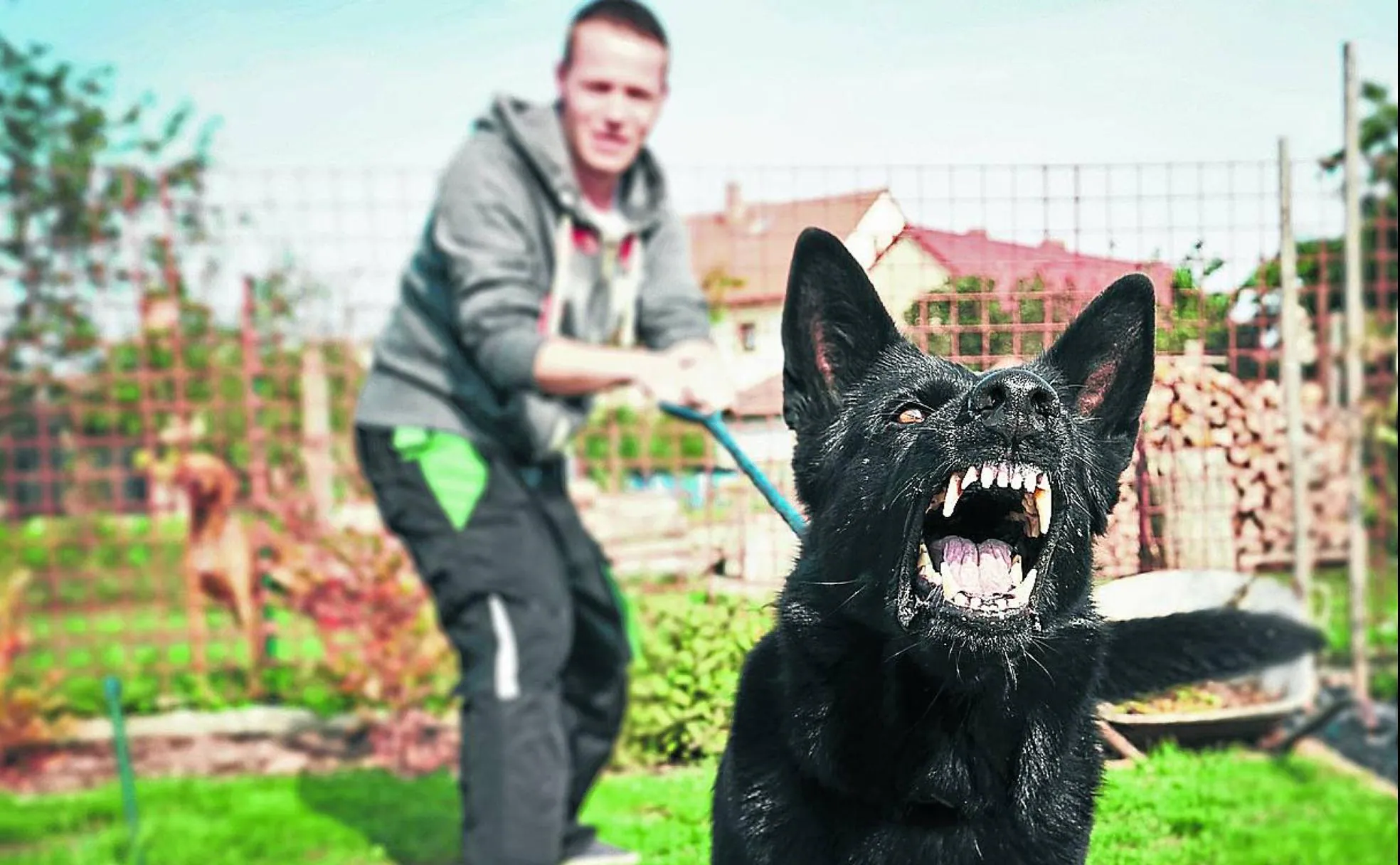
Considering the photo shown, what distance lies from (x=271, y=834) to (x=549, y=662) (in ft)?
5.89

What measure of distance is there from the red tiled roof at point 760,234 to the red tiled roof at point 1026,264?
0.09 metres

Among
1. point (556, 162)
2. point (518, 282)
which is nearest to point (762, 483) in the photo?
point (518, 282)

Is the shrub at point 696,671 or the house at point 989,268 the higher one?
the house at point 989,268

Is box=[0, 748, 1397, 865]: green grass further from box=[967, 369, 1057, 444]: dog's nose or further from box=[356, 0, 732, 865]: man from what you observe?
box=[967, 369, 1057, 444]: dog's nose

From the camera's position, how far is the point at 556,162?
272cm

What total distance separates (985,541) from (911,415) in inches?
5.5

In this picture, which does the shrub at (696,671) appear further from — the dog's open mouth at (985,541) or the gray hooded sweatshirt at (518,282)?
the gray hooded sweatshirt at (518,282)

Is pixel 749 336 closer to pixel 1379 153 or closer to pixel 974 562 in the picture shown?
pixel 974 562

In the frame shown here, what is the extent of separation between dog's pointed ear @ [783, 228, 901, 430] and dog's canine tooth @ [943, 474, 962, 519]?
0.69 ft

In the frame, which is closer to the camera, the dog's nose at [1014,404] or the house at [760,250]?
the dog's nose at [1014,404]

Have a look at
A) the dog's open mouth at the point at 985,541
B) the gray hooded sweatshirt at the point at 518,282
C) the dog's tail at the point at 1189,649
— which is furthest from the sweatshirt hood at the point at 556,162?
the dog's open mouth at the point at 985,541

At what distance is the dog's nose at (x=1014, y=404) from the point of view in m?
0.94

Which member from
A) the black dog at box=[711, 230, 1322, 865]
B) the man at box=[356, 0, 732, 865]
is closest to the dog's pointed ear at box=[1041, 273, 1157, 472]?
the black dog at box=[711, 230, 1322, 865]

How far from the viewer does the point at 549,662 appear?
2535 mm
